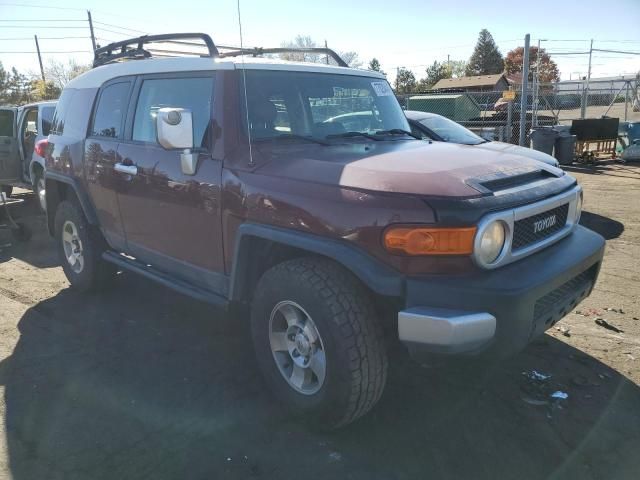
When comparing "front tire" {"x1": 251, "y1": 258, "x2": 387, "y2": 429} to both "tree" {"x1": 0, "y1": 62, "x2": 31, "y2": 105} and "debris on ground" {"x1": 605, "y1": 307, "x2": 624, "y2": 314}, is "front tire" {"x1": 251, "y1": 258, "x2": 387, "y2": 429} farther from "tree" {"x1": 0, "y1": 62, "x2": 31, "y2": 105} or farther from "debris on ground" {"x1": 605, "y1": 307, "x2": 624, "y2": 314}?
"tree" {"x1": 0, "y1": 62, "x2": 31, "y2": 105}

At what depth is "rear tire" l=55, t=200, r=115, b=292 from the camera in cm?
480

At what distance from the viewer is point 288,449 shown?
2.78m

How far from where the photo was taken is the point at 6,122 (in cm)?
994

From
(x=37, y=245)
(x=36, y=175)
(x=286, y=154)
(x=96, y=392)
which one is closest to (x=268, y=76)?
(x=286, y=154)

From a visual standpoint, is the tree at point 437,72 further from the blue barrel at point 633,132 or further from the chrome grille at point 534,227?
the chrome grille at point 534,227

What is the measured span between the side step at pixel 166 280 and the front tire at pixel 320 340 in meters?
0.42

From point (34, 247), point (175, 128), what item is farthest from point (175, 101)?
point (34, 247)

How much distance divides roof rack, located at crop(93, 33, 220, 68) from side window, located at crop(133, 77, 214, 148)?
288 mm

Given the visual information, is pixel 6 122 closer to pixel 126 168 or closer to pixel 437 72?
pixel 126 168

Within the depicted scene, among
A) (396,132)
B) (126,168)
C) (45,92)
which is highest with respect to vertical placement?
(45,92)

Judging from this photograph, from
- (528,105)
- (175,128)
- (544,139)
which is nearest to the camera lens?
(175,128)

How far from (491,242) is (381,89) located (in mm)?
2125

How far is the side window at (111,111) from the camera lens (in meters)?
4.21

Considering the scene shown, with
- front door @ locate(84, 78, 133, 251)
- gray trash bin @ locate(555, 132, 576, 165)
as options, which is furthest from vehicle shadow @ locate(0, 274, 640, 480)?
gray trash bin @ locate(555, 132, 576, 165)
